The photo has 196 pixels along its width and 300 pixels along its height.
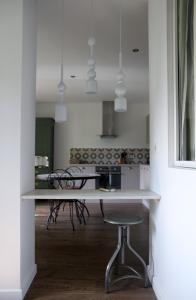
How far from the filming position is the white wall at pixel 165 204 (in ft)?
4.61

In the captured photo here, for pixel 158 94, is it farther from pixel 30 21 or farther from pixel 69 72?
pixel 69 72

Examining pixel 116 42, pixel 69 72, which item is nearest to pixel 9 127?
pixel 116 42

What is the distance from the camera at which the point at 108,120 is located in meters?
7.03

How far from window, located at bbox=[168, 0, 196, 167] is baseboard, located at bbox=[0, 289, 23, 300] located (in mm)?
1563

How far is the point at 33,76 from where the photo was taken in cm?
250

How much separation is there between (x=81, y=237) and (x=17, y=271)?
69.8 inches

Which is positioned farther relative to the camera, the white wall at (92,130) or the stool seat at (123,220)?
the white wall at (92,130)

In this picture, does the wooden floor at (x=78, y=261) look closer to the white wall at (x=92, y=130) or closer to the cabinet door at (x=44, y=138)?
the cabinet door at (x=44, y=138)

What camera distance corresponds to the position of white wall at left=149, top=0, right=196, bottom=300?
55.3 inches

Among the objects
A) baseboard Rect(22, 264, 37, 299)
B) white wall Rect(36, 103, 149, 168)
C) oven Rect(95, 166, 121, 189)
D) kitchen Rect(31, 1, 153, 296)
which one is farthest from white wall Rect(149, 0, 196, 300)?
white wall Rect(36, 103, 149, 168)

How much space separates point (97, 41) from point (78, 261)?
2.79 metres

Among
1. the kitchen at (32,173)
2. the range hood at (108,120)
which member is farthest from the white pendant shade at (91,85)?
the range hood at (108,120)

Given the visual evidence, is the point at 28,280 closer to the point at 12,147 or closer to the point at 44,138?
the point at 12,147

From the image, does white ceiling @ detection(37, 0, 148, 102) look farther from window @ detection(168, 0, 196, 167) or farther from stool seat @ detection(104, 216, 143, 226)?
stool seat @ detection(104, 216, 143, 226)
